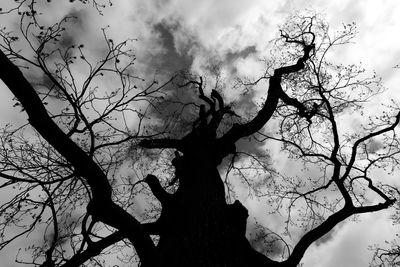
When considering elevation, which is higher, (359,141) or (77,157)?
(359,141)

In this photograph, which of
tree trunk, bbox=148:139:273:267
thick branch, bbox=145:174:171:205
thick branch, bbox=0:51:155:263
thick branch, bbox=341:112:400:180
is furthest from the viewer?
thick branch, bbox=341:112:400:180

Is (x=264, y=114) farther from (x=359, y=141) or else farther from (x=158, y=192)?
(x=158, y=192)

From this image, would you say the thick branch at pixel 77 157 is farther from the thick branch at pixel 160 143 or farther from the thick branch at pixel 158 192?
the thick branch at pixel 160 143

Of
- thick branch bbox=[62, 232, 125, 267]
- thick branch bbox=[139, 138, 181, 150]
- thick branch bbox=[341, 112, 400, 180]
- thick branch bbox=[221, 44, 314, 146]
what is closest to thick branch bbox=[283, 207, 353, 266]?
thick branch bbox=[341, 112, 400, 180]

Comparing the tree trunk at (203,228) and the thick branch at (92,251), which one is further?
the thick branch at (92,251)

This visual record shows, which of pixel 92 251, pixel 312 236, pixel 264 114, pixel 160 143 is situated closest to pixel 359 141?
pixel 264 114

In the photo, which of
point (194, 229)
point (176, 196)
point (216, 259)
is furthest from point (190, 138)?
point (216, 259)

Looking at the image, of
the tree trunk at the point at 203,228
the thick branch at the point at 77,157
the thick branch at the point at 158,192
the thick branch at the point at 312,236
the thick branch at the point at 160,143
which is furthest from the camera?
the thick branch at the point at 160,143

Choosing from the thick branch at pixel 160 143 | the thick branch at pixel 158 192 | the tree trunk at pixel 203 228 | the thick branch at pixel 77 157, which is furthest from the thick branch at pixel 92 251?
the thick branch at pixel 160 143

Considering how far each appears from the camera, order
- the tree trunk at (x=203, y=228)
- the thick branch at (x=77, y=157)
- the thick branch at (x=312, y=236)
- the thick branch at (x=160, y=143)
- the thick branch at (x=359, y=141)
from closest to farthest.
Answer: the thick branch at (x=77, y=157) < the tree trunk at (x=203, y=228) < the thick branch at (x=312, y=236) < the thick branch at (x=359, y=141) < the thick branch at (x=160, y=143)

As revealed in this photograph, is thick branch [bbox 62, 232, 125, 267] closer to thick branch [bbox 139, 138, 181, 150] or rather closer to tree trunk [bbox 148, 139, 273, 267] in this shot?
tree trunk [bbox 148, 139, 273, 267]

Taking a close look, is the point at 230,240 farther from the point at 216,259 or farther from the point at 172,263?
the point at 172,263

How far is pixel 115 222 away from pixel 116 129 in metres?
2.23

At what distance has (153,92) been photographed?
18.9 feet
